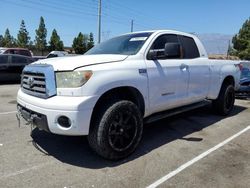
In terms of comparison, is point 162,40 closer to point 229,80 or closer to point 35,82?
point 35,82

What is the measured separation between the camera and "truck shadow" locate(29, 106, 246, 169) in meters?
4.30

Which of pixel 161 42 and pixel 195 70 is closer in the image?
pixel 161 42

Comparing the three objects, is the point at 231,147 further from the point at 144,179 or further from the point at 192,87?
the point at 144,179

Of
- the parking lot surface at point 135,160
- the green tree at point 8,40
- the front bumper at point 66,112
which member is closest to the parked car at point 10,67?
the parking lot surface at point 135,160

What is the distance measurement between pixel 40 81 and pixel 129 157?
1.68 m

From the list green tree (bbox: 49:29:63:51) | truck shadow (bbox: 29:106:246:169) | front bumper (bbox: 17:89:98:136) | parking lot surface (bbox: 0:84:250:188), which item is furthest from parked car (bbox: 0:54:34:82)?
→ green tree (bbox: 49:29:63:51)

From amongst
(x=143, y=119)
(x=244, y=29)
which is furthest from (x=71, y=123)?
(x=244, y=29)

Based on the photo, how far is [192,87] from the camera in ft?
19.1

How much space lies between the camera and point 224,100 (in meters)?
7.24

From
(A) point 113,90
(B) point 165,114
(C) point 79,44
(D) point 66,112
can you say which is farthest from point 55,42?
(D) point 66,112

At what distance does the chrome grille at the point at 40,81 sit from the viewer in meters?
3.98

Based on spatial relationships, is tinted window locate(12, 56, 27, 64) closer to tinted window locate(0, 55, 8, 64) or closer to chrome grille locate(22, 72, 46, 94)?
tinted window locate(0, 55, 8, 64)

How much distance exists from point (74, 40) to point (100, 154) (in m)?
65.9

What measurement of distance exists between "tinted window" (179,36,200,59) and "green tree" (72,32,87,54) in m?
61.5
